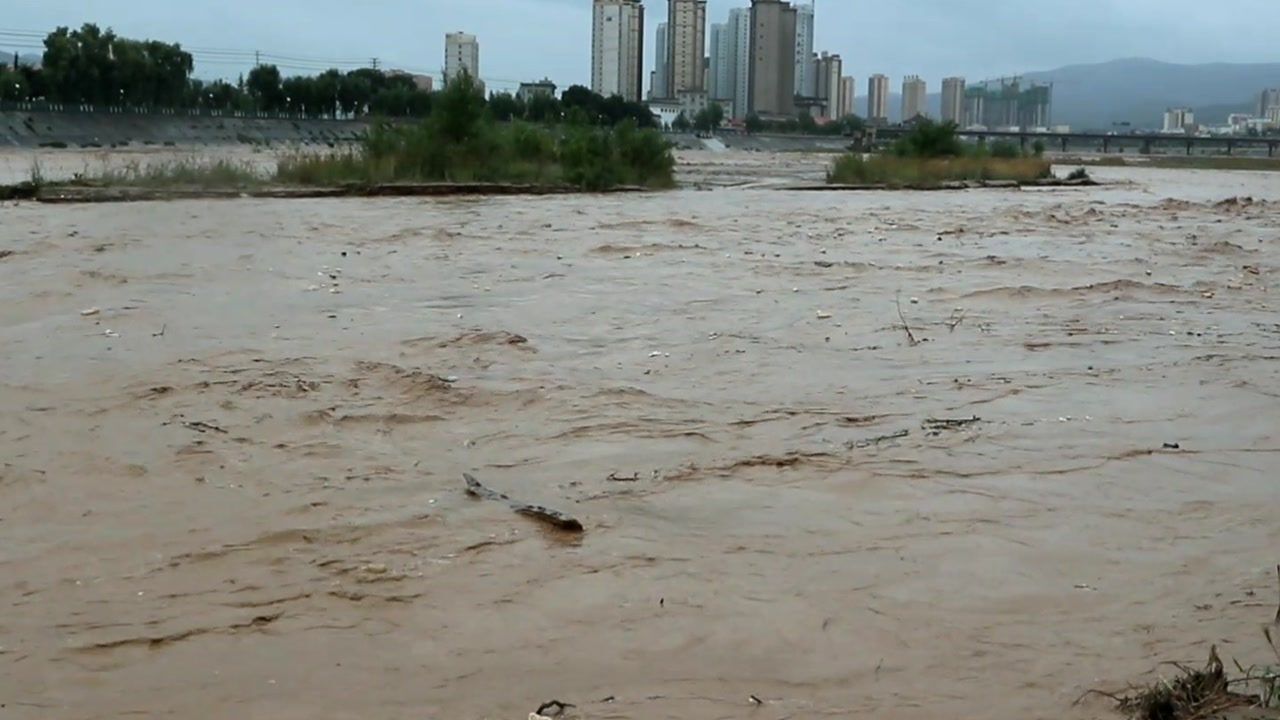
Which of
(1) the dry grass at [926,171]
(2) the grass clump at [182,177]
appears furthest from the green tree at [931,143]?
(2) the grass clump at [182,177]

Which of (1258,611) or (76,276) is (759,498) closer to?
(1258,611)

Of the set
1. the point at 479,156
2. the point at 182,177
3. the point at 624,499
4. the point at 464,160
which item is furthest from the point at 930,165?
the point at 624,499

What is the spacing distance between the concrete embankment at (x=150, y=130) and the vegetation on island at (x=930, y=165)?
107 ft

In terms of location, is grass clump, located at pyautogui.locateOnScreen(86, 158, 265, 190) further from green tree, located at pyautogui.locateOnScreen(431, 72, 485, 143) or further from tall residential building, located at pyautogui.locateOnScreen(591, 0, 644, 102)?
tall residential building, located at pyautogui.locateOnScreen(591, 0, 644, 102)

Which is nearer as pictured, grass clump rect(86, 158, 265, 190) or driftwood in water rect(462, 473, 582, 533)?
driftwood in water rect(462, 473, 582, 533)

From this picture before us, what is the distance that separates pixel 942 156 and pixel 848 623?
1832 inches

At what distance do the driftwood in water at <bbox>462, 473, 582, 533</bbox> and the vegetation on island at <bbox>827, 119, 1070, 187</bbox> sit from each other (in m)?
35.9

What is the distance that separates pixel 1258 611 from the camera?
4066mm

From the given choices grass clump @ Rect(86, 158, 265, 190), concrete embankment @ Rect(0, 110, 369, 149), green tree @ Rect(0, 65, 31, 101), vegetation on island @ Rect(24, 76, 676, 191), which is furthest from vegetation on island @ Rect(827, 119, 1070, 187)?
green tree @ Rect(0, 65, 31, 101)

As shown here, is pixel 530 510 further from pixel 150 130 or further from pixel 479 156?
pixel 150 130

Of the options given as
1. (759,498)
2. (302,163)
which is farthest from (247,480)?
(302,163)

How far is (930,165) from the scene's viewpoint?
147 feet

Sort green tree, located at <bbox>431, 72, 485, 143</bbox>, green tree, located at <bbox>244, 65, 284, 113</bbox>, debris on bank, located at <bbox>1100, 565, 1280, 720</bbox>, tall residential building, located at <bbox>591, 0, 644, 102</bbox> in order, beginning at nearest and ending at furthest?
debris on bank, located at <bbox>1100, 565, 1280, 720</bbox>, green tree, located at <bbox>431, 72, 485, 143</bbox>, green tree, located at <bbox>244, 65, 284, 113</bbox>, tall residential building, located at <bbox>591, 0, 644, 102</bbox>

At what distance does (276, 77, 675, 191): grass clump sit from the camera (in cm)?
2950
